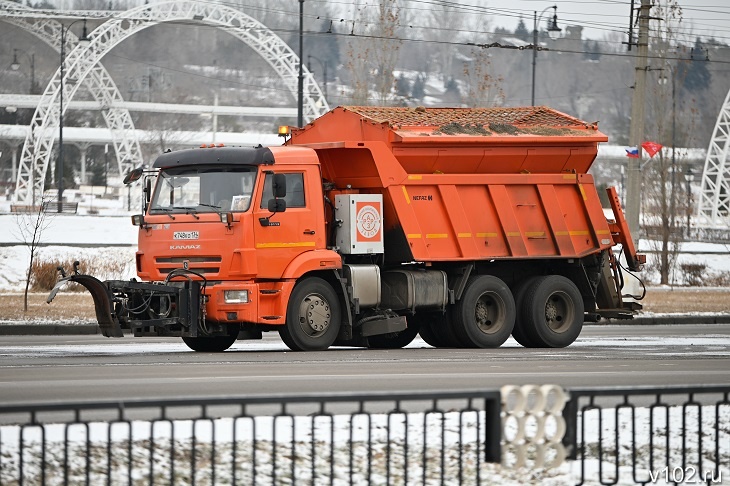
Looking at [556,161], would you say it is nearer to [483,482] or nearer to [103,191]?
[483,482]

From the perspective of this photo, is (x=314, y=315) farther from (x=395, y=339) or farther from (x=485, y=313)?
(x=485, y=313)

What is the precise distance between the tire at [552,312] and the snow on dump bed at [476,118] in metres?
2.43

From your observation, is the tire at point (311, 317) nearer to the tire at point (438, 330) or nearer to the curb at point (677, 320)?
the tire at point (438, 330)

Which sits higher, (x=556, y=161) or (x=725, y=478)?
(x=556, y=161)

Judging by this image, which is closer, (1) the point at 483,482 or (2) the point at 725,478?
(1) the point at 483,482

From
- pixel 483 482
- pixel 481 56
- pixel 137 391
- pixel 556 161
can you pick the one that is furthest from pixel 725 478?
pixel 481 56

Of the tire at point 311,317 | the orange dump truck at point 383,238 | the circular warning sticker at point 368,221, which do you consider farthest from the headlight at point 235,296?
the circular warning sticker at point 368,221

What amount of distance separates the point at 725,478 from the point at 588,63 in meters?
194

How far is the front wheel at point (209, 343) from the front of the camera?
1983cm

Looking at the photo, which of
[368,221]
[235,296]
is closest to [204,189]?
[235,296]

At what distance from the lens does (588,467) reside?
9422mm

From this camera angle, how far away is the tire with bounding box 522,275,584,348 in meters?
21.1

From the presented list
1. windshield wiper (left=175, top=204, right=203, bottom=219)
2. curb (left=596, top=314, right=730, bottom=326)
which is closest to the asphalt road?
windshield wiper (left=175, top=204, right=203, bottom=219)

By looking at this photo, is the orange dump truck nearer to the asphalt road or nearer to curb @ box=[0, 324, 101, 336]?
the asphalt road
